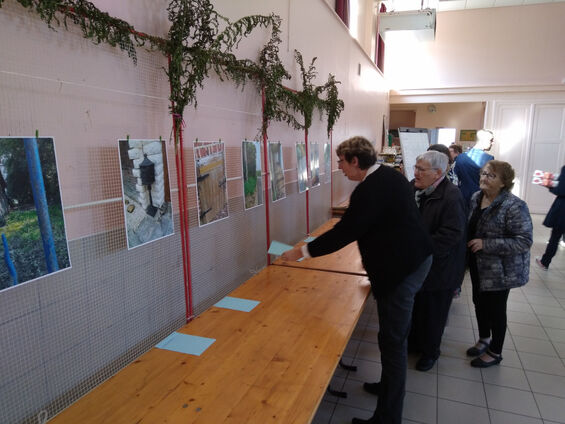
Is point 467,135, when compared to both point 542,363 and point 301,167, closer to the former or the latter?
point 301,167

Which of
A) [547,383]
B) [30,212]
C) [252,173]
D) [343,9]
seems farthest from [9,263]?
[343,9]

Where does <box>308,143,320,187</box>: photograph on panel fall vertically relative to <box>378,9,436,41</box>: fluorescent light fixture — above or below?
below

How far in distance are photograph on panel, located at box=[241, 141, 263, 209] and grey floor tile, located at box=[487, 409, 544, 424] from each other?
2.12 meters

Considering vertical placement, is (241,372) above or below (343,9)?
below

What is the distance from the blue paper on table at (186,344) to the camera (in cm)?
177

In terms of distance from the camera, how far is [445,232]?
2.48m

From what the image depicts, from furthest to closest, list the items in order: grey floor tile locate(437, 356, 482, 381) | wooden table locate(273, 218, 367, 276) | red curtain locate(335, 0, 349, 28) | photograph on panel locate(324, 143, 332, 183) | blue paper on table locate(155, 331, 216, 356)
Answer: red curtain locate(335, 0, 349, 28), photograph on panel locate(324, 143, 332, 183), wooden table locate(273, 218, 367, 276), grey floor tile locate(437, 356, 482, 381), blue paper on table locate(155, 331, 216, 356)

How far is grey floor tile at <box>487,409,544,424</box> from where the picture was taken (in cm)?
228

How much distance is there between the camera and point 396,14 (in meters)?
6.12

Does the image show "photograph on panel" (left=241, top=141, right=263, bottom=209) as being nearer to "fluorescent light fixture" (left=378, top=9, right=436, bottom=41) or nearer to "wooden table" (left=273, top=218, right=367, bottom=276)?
"wooden table" (left=273, top=218, right=367, bottom=276)

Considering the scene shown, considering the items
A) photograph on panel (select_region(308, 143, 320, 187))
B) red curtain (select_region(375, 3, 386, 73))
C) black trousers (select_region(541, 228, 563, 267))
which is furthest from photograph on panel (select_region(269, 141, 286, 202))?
red curtain (select_region(375, 3, 386, 73))

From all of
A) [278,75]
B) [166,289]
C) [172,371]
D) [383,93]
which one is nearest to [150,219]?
[166,289]

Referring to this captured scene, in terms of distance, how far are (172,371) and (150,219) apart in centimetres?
70

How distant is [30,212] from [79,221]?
0.22m
